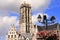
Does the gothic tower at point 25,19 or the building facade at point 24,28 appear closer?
the building facade at point 24,28

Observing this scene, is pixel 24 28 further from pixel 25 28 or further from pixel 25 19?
pixel 25 19

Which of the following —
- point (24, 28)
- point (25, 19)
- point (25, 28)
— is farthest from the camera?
point (25, 19)

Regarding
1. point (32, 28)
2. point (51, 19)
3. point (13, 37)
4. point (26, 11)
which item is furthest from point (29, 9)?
point (51, 19)

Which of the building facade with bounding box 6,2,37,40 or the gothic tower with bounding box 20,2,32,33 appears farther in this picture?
the gothic tower with bounding box 20,2,32,33

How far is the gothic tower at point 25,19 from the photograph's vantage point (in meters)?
131

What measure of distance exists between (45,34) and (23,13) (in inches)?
4005

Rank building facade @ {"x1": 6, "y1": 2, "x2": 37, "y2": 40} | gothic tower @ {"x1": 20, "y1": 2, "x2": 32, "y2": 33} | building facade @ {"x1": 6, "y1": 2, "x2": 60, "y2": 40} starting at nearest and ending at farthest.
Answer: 1. building facade @ {"x1": 6, "y1": 2, "x2": 60, "y2": 40}
2. building facade @ {"x1": 6, "y1": 2, "x2": 37, "y2": 40}
3. gothic tower @ {"x1": 20, "y1": 2, "x2": 32, "y2": 33}

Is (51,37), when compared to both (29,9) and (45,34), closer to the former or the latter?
(45,34)

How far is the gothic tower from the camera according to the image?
429 feet

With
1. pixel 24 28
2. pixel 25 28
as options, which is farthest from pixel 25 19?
pixel 24 28

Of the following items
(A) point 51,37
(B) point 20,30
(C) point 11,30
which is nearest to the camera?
(A) point 51,37

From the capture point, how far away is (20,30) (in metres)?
131

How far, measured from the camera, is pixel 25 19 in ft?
434

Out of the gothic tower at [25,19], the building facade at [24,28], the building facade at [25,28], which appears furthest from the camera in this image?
the gothic tower at [25,19]
